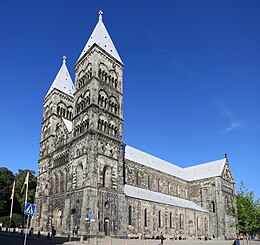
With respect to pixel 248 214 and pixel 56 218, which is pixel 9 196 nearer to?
pixel 56 218

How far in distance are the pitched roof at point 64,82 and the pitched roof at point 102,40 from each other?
946 cm

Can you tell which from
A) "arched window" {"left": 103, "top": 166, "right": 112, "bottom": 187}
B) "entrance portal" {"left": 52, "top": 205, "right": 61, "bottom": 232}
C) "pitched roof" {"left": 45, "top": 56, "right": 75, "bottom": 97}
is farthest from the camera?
"pitched roof" {"left": 45, "top": 56, "right": 75, "bottom": 97}

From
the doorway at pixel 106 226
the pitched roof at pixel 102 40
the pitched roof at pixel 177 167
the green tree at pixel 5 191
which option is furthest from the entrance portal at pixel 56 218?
the pitched roof at pixel 102 40

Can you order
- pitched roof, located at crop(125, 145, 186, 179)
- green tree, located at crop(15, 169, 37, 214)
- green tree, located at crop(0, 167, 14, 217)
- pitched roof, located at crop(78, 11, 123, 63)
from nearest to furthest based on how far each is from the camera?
pitched roof, located at crop(78, 11, 123, 63) → pitched roof, located at crop(125, 145, 186, 179) → green tree, located at crop(0, 167, 14, 217) → green tree, located at crop(15, 169, 37, 214)

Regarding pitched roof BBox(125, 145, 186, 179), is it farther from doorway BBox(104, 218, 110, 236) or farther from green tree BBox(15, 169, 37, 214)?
green tree BBox(15, 169, 37, 214)

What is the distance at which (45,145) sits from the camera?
177 feet

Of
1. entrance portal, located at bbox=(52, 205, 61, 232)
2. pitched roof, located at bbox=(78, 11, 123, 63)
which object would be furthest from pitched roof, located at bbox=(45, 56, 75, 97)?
entrance portal, located at bbox=(52, 205, 61, 232)

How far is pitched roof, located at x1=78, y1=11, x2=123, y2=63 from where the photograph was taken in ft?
156

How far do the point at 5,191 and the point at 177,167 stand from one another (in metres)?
40.7

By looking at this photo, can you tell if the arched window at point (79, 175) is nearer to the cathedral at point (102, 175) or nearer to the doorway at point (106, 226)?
the cathedral at point (102, 175)

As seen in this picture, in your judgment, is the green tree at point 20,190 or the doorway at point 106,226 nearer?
the doorway at point 106,226

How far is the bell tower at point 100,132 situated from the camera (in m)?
37.2

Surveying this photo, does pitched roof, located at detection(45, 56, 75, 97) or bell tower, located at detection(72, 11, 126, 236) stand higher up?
pitched roof, located at detection(45, 56, 75, 97)

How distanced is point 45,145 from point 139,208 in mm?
22090
